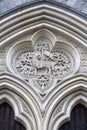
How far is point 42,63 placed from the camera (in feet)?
18.2

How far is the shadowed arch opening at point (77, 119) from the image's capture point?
509 cm

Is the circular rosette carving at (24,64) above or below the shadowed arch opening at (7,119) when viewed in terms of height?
above

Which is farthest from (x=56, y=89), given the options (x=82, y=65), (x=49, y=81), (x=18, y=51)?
(x=18, y=51)

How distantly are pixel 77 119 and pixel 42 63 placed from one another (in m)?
1.11

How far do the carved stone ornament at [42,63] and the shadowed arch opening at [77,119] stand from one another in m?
0.57

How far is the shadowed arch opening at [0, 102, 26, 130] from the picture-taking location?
509cm

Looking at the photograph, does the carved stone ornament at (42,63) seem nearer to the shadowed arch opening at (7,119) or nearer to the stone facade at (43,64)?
the stone facade at (43,64)

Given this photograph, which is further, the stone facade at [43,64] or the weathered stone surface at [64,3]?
the weathered stone surface at [64,3]

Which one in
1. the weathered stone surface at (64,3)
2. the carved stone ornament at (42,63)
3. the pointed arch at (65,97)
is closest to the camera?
the pointed arch at (65,97)

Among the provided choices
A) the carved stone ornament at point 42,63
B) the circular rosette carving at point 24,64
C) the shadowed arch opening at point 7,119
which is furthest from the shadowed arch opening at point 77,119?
the circular rosette carving at point 24,64

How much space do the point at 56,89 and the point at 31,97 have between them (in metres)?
0.42

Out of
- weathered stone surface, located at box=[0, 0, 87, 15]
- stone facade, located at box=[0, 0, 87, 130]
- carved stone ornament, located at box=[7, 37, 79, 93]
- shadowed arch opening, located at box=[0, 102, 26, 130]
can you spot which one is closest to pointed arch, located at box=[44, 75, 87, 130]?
stone facade, located at box=[0, 0, 87, 130]

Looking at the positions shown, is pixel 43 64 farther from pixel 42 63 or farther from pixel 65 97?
pixel 65 97

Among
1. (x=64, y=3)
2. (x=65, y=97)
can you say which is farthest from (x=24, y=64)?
(x=64, y=3)
